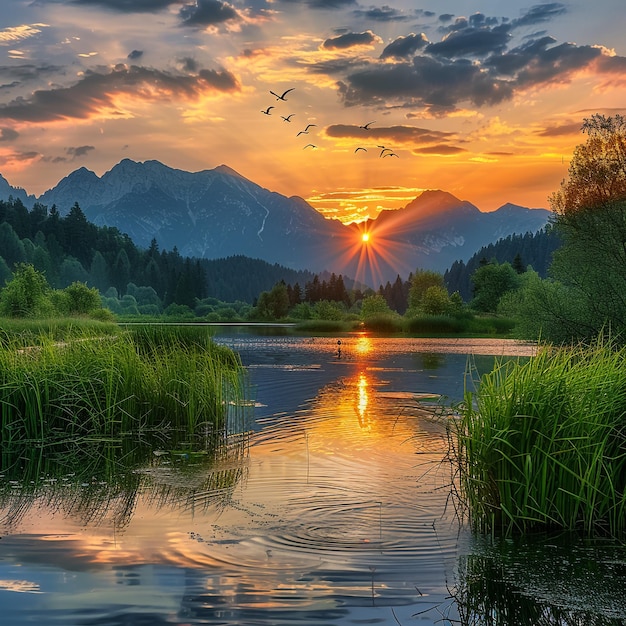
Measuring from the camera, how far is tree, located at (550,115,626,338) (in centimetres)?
3672

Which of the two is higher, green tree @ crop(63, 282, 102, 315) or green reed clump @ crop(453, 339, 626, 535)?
green tree @ crop(63, 282, 102, 315)

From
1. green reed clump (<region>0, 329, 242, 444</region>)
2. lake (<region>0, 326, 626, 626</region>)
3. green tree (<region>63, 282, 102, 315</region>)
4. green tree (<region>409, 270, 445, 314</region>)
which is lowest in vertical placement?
lake (<region>0, 326, 626, 626</region>)

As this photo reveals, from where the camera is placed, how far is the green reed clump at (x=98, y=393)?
17328 mm

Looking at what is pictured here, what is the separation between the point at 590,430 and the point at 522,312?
3018 centimetres

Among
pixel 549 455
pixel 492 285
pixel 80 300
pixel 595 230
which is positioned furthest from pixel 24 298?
pixel 492 285

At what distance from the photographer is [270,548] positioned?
10.1 m

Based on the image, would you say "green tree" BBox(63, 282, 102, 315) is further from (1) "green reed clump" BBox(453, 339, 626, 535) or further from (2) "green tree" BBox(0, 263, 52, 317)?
(1) "green reed clump" BBox(453, 339, 626, 535)

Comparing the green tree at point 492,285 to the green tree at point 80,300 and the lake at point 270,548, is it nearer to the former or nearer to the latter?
the green tree at point 80,300

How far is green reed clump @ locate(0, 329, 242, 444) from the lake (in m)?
1.23

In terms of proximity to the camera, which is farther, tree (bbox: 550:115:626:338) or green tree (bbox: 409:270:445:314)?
green tree (bbox: 409:270:445:314)

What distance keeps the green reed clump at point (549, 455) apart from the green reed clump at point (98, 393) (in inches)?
392

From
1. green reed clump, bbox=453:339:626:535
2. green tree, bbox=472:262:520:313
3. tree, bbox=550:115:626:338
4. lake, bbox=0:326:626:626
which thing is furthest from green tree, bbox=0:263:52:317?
green tree, bbox=472:262:520:313

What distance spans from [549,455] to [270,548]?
172 inches

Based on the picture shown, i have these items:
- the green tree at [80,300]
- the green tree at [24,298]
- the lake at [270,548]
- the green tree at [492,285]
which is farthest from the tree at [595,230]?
the green tree at [492,285]
